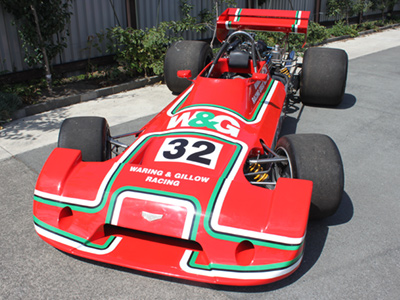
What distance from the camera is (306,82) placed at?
6.16m

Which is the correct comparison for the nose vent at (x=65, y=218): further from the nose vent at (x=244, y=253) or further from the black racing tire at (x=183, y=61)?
the black racing tire at (x=183, y=61)

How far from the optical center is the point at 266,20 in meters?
6.29

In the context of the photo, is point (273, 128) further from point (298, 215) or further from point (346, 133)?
point (346, 133)

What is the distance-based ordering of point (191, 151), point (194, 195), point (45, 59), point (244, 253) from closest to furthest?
point (244, 253)
point (194, 195)
point (191, 151)
point (45, 59)

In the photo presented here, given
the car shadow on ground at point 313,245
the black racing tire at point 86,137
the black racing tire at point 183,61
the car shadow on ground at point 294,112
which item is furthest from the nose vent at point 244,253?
the black racing tire at point 183,61

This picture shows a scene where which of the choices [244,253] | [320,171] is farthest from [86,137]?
[320,171]

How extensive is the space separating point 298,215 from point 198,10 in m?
8.69

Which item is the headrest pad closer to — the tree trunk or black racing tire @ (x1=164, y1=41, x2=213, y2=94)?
black racing tire @ (x1=164, y1=41, x2=213, y2=94)

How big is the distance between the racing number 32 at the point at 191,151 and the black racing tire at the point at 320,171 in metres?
0.63

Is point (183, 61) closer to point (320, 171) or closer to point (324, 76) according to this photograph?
point (324, 76)

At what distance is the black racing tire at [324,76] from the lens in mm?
6039

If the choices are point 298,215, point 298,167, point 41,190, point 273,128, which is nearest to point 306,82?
point 273,128

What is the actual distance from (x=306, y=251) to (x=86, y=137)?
2.09 metres

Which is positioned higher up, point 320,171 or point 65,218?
point 320,171
